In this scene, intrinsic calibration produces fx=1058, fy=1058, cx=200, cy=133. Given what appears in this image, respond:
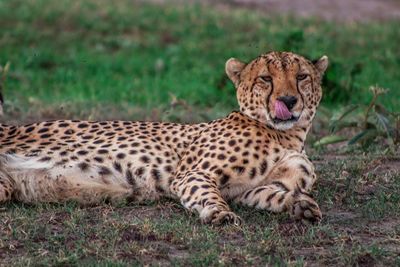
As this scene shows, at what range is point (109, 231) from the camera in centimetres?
489

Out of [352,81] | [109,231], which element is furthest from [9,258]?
[352,81]

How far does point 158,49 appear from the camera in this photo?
43.6 feet

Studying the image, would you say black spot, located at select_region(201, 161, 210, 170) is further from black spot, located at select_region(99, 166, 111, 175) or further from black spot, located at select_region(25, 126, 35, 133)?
black spot, located at select_region(25, 126, 35, 133)

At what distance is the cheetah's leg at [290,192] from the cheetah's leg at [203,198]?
24cm

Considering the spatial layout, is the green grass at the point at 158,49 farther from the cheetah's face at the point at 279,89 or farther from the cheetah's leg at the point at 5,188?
the cheetah's leg at the point at 5,188

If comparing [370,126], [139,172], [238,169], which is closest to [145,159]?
[139,172]

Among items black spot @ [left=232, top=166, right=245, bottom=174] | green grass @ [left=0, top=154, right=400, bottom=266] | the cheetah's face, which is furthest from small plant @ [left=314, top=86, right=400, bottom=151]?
black spot @ [left=232, top=166, right=245, bottom=174]

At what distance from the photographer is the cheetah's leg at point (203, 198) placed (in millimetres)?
5090

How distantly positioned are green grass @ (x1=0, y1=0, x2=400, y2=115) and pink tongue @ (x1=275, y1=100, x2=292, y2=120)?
158 inches

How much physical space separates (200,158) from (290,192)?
1.78ft

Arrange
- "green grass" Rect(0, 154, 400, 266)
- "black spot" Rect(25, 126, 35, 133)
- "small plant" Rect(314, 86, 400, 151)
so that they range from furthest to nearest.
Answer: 1. "small plant" Rect(314, 86, 400, 151)
2. "black spot" Rect(25, 126, 35, 133)
3. "green grass" Rect(0, 154, 400, 266)

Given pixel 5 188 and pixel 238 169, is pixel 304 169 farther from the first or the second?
pixel 5 188

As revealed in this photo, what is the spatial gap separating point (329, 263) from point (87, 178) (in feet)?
5.21

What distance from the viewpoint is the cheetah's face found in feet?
18.5
